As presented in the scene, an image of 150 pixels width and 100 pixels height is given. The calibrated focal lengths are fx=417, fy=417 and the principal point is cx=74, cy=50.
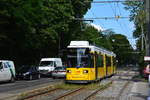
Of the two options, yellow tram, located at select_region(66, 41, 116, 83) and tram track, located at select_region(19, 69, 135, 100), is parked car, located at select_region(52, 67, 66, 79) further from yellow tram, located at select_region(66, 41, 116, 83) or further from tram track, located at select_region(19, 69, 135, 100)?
tram track, located at select_region(19, 69, 135, 100)

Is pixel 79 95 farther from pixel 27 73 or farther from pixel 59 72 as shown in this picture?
pixel 59 72

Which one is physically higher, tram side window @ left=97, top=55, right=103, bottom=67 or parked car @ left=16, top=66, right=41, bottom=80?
tram side window @ left=97, top=55, right=103, bottom=67

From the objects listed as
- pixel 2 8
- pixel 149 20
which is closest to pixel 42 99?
pixel 149 20

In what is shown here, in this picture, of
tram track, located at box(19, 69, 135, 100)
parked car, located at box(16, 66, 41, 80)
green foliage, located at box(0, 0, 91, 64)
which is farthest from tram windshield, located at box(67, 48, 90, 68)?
green foliage, located at box(0, 0, 91, 64)

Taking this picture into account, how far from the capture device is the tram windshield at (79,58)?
29.8 m

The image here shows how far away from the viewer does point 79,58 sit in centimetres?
2992

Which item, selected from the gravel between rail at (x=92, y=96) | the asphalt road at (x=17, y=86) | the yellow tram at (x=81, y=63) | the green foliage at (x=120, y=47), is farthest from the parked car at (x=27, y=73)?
the green foliage at (x=120, y=47)

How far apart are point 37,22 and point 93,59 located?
17666mm

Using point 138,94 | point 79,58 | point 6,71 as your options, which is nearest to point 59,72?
point 6,71

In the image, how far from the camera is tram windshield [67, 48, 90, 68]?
29.8 m

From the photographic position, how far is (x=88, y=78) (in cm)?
2975

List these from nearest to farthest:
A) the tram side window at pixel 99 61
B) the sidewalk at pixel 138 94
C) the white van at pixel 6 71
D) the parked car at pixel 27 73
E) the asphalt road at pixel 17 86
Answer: the sidewalk at pixel 138 94
the asphalt road at pixel 17 86
the tram side window at pixel 99 61
the white van at pixel 6 71
the parked car at pixel 27 73

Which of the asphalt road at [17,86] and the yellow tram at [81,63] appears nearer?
the asphalt road at [17,86]

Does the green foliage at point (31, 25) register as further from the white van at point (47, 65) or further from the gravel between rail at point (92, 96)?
the gravel between rail at point (92, 96)
